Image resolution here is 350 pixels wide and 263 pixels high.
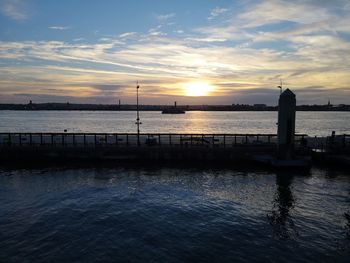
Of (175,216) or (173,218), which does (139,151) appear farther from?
(173,218)

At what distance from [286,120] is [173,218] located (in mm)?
17094

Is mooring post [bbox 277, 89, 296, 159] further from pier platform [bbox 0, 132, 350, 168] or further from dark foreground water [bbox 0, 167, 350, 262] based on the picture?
dark foreground water [bbox 0, 167, 350, 262]

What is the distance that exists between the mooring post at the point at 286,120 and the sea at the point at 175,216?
9.27 ft

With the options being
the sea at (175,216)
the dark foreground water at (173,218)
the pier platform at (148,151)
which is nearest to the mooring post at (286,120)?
the sea at (175,216)

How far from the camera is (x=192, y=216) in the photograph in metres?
17.2

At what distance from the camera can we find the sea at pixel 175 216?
Answer: 13.0 metres

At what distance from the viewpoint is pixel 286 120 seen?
29.1 metres

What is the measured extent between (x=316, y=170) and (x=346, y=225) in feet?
48.0

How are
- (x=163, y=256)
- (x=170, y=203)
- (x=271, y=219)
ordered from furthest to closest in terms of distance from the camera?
(x=170, y=203), (x=271, y=219), (x=163, y=256)

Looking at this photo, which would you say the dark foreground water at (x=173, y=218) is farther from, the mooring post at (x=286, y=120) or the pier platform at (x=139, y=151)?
the pier platform at (x=139, y=151)

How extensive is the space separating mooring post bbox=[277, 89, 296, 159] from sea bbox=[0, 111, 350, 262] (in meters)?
2.82

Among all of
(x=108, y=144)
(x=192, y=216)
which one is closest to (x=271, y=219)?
(x=192, y=216)

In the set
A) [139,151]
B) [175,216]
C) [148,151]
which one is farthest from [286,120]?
[175,216]

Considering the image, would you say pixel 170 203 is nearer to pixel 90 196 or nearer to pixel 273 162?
pixel 90 196
